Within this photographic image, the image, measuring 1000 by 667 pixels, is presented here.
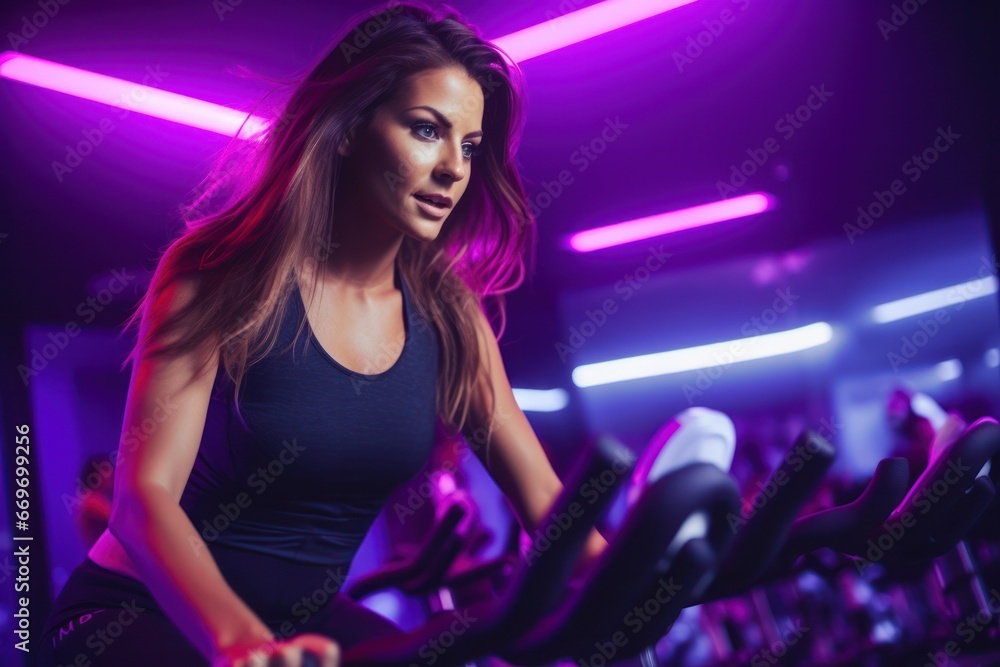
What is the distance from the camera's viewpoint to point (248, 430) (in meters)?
0.90

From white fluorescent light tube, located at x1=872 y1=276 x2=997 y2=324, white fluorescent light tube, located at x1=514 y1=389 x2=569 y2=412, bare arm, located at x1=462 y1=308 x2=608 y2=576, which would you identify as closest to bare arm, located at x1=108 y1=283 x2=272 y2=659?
bare arm, located at x1=462 y1=308 x2=608 y2=576

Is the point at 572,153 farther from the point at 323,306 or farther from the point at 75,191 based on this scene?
the point at 323,306

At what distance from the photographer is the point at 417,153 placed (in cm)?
99

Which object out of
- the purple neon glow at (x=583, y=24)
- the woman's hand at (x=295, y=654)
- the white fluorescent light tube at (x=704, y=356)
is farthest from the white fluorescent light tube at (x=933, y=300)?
the woman's hand at (x=295, y=654)

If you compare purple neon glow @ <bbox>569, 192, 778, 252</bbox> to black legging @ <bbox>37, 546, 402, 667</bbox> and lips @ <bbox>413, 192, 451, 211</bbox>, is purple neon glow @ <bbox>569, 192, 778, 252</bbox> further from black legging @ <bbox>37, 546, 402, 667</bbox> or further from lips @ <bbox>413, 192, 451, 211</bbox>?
black legging @ <bbox>37, 546, 402, 667</bbox>

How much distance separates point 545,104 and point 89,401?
8.66ft

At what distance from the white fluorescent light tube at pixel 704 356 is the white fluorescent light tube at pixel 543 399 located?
0.18 m

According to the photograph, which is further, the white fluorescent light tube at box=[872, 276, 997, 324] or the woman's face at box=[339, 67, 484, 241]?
the white fluorescent light tube at box=[872, 276, 997, 324]

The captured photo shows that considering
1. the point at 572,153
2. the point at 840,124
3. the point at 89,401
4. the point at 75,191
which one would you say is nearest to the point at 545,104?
the point at 572,153

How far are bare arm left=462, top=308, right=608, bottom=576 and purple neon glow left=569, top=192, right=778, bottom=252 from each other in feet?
12.8

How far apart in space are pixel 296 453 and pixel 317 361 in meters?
0.12

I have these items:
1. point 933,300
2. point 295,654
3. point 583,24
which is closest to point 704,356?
point 933,300

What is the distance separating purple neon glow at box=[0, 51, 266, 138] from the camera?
278 cm

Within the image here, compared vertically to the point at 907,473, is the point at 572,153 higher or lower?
higher
